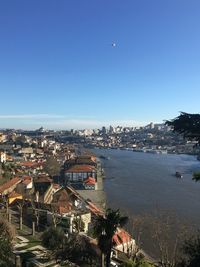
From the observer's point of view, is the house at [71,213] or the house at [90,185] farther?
the house at [90,185]

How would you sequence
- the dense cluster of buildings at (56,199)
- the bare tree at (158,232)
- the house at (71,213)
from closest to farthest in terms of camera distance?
the house at (71,213), the dense cluster of buildings at (56,199), the bare tree at (158,232)

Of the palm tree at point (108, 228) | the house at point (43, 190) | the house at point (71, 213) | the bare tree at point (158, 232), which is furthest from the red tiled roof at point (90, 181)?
the palm tree at point (108, 228)

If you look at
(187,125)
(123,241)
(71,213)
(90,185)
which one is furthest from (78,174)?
(187,125)

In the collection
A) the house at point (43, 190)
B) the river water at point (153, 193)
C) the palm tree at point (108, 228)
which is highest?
the palm tree at point (108, 228)

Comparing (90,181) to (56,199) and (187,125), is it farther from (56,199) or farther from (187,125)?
(187,125)

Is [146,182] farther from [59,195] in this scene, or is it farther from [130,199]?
[59,195]

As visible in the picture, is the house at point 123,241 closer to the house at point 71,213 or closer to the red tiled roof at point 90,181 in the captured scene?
the house at point 71,213

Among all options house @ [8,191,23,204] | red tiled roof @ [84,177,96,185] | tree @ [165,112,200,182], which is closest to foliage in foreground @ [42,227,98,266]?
tree @ [165,112,200,182]

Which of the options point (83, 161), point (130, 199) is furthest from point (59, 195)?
point (83, 161)
